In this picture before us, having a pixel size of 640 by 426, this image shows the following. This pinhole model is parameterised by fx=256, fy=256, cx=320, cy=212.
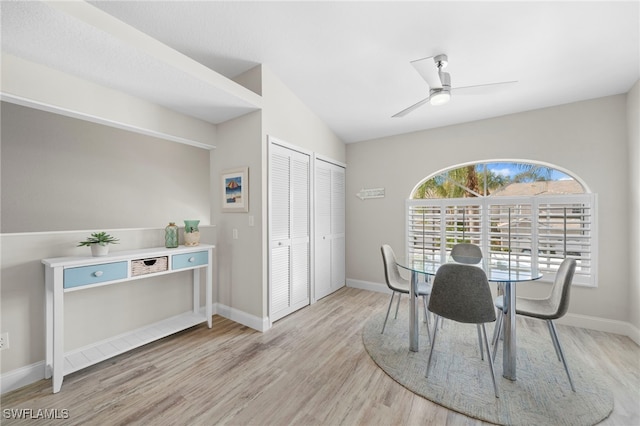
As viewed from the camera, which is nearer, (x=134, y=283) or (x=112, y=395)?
(x=112, y=395)

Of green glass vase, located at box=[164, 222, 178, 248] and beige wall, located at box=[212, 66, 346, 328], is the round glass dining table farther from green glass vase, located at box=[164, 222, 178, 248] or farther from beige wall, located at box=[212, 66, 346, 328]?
green glass vase, located at box=[164, 222, 178, 248]

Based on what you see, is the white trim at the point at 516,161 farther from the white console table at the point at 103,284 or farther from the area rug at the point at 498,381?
the white console table at the point at 103,284

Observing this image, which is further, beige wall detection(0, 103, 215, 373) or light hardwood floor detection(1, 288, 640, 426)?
beige wall detection(0, 103, 215, 373)

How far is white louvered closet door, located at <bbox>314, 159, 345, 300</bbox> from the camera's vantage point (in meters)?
3.88

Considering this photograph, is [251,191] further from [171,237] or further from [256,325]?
[256,325]

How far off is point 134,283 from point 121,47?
85.8 inches

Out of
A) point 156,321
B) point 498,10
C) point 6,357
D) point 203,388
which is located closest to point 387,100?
point 498,10

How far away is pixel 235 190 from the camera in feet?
10.2

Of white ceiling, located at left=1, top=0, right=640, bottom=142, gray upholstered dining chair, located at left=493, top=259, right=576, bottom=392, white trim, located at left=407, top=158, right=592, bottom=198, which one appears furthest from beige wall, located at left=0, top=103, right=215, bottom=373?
gray upholstered dining chair, located at left=493, top=259, right=576, bottom=392

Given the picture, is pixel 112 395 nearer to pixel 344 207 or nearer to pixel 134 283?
pixel 134 283

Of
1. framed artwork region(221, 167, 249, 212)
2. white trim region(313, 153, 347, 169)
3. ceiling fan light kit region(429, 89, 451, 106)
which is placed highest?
ceiling fan light kit region(429, 89, 451, 106)

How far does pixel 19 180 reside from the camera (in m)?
3.04

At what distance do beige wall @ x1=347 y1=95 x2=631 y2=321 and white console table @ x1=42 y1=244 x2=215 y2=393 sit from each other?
2704 mm

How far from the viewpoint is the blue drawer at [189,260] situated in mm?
2638
